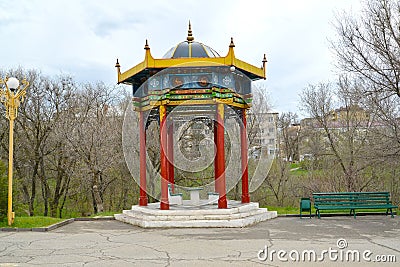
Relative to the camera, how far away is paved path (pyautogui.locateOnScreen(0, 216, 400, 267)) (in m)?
7.90

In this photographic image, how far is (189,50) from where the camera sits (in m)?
14.9

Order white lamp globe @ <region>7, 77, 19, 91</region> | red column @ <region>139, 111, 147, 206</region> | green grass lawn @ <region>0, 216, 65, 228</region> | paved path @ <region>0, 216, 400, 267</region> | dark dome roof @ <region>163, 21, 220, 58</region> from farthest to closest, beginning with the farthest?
red column @ <region>139, 111, 147, 206</region>, dark dome roof @ <region>163, 21, 220, 58</region>, white lamp globe @ <region>7, 77, 19, 91</region>, green grass lawn @ <region>0, 216, 65, 228</region>, paved path @ <region>0, 216, 400, 267</region>

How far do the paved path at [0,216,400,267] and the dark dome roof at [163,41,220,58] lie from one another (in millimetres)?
6086

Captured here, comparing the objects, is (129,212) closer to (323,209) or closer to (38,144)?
(323,209)

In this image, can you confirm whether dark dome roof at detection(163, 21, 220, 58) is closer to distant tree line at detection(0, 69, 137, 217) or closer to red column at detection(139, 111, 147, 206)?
red column at detection(139, 111, 147, 206)

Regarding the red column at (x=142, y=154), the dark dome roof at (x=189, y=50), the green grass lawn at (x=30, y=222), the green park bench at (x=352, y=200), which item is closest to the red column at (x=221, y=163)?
the dark dome roof at (x=189, y=50)

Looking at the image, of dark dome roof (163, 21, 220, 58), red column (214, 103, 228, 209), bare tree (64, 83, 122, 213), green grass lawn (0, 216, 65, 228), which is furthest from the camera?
bare tree (64, 83, 122, 213)

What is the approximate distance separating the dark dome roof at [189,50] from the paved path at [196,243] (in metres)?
6.09

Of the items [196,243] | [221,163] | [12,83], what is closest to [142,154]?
[221,163]

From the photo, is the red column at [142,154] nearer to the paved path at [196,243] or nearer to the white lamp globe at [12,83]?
the paved path at [196,243]

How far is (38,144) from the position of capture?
25.2m

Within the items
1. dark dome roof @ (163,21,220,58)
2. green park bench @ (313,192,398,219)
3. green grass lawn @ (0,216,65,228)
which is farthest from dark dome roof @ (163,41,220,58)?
green grass lawn @ (0,216,65,228)

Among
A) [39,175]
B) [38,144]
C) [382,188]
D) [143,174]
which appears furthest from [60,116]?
[382,188]

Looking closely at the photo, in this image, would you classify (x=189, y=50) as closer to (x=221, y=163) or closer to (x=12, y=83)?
(x=221, y=163)
